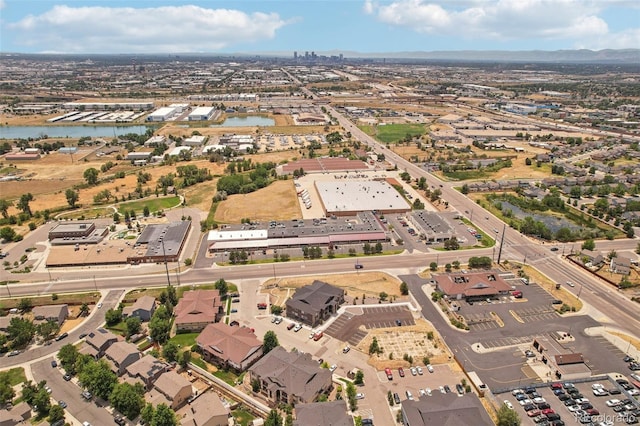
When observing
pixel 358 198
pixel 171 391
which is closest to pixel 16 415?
pixel 171 391

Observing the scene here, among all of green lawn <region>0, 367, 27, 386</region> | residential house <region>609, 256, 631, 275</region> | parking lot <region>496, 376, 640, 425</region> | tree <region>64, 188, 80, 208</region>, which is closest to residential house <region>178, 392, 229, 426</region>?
green lawn <region>0, 367, 27, 386</region>

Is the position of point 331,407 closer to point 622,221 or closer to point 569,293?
point 569,293

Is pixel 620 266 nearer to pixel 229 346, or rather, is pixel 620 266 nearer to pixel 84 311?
pixel 229 346

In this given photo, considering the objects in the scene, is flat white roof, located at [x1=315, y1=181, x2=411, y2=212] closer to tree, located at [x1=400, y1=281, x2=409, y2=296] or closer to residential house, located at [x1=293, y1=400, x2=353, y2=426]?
tree, located at [x1=400, y1=281, x2=409, y2=296]

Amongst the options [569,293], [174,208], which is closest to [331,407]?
[569,293]

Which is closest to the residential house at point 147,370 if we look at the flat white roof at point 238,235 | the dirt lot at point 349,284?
the dirt lot at point 349,284

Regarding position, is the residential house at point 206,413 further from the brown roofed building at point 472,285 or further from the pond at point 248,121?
the pond at point 248,121
